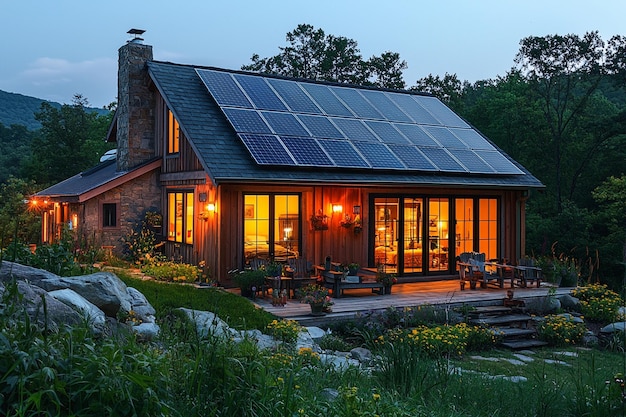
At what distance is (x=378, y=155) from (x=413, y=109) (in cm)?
413

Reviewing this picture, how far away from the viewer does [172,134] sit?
14516 mm

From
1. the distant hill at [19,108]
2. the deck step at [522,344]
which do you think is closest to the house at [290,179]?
the deck step at [522,344]

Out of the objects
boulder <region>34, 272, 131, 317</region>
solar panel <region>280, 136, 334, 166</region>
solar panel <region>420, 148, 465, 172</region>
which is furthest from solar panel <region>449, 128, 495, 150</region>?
boulder <region>34, 272, 131, 317</region>

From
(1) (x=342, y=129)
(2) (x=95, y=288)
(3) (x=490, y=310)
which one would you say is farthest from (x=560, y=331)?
(2) (x=95, y=288)

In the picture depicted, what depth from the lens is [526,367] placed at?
7914 mm

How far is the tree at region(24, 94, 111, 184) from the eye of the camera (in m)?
30.4

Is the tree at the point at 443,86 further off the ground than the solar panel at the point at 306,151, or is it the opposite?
the tree at the point at 443,86

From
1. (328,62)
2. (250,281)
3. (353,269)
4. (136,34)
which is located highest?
(328,62)

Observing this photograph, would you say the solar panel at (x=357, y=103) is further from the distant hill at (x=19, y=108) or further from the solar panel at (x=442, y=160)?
the distant hill at (x=19, y=108)

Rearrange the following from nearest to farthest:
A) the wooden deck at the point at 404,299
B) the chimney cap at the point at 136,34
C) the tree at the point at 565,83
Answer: the wooden deck at the point at 404,299, the chimney cap at the point at 136,34, the tree at the point at 565,83

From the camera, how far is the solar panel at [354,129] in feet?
46.3

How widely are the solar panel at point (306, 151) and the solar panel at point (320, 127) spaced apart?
1.61 ft

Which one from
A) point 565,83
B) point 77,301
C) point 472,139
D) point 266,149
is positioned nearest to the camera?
point 77,301

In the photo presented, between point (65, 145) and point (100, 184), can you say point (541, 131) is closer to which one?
point (100, 184)
